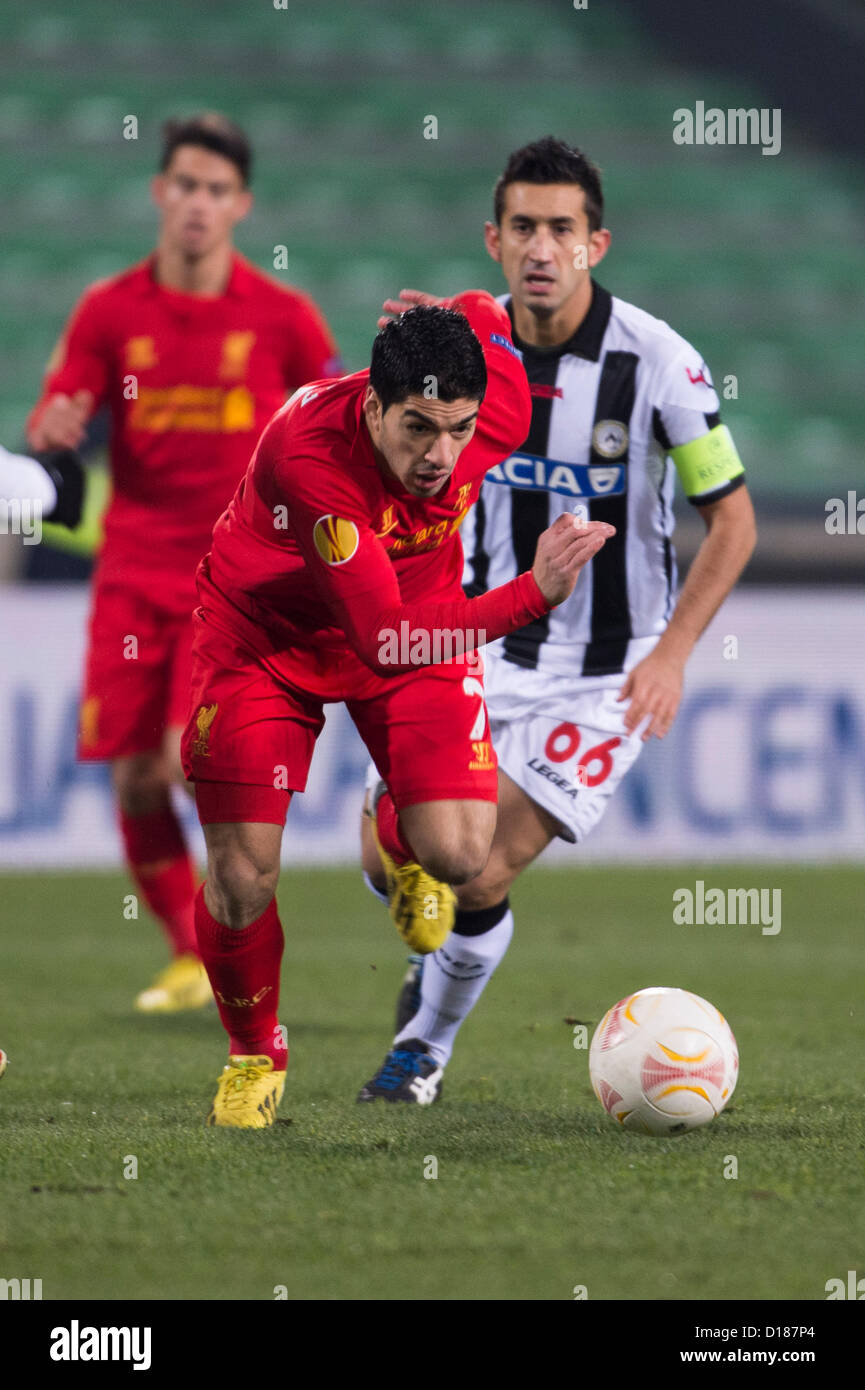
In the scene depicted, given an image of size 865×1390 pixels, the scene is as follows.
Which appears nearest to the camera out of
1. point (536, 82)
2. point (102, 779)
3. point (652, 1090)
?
point (652, 1090)

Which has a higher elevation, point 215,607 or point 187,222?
point 187,222

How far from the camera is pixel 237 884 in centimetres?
398

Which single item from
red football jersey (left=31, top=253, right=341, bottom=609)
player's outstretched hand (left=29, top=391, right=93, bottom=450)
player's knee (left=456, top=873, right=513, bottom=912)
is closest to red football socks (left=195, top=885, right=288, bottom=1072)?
player's knee (left=456, top=873, right=513, bottom=912)

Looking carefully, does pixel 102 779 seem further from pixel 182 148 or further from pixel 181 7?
pixel 181 7

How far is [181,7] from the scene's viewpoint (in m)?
16.1

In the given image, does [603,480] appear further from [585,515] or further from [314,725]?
[314,725]

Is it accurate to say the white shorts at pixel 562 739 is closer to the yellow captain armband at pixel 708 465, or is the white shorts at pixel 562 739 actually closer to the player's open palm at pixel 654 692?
the player's open palm at pixel 654 692

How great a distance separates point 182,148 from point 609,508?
260 centimetres

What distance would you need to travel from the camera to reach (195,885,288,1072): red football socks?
4074mm

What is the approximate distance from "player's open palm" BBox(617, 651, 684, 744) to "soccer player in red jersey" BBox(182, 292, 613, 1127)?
0.35 m

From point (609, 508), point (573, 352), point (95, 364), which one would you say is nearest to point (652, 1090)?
point (609, 508)

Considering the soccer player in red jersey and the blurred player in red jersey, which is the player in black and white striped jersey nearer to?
the soccer player in red jersey

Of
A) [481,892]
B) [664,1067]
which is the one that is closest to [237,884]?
[481,892]

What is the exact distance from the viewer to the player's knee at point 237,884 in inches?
157
